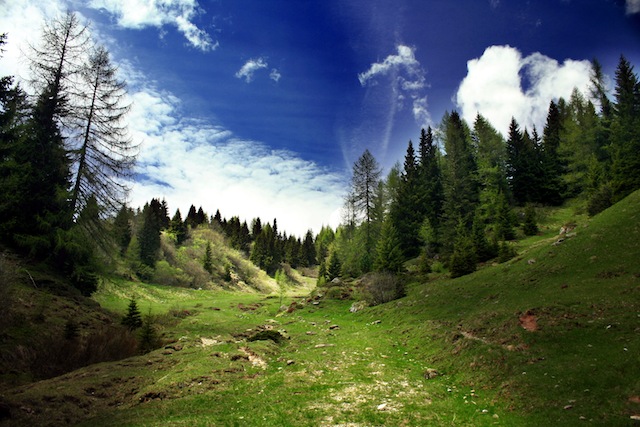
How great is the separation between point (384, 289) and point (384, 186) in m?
41.5

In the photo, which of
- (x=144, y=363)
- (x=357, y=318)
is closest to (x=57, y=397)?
(x=144, y=363)

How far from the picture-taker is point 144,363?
18.8 meters

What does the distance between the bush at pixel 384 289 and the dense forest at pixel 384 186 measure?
6.84 metres

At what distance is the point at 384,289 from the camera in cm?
4153

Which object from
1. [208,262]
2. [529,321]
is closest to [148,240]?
[208,262]

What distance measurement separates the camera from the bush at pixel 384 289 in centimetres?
4047

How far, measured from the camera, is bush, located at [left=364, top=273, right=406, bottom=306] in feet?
133

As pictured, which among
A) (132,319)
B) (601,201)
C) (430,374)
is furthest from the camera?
(601,201)

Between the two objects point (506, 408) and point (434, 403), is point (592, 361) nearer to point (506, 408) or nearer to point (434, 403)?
point (506, 408)

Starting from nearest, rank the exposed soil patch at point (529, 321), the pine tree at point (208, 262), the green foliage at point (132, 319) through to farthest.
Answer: the exposed soil patch at point (529, 321), the green foliage at point (132, 319), the pine tree at point (208, 262)

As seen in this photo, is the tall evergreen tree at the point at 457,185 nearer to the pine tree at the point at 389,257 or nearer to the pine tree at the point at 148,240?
the pine tree at the point at 389,257

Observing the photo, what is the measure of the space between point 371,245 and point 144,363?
160 feet

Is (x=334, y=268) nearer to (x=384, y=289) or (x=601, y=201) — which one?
(x=384, y=289)

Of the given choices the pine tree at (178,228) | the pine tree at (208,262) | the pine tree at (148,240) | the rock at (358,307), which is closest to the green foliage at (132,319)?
the rock at (358,307)
